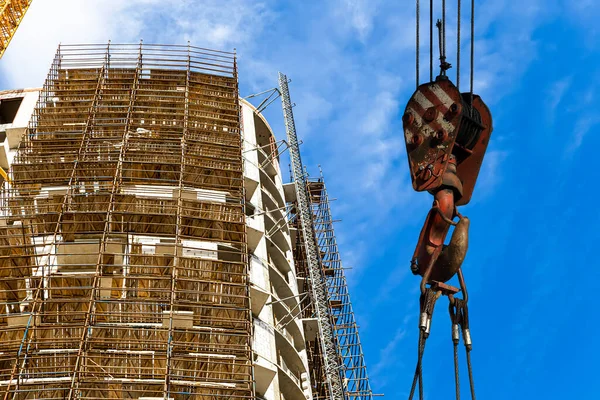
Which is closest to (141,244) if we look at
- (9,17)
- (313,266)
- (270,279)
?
(270,279)

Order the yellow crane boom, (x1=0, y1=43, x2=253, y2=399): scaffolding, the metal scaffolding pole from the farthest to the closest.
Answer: the yellow crane boom, the metal scaffolding pole, (x1=0, y1=43, x2=253, y2=399): scaffolding

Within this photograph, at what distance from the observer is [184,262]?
39.6 m

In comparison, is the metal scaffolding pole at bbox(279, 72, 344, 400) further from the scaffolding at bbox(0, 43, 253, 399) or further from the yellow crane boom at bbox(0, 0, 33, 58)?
the yellow crane boom at bbox(0, 0, 33, 58)

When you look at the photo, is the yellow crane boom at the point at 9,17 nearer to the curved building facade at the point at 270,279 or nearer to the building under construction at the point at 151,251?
the building under construction at the point at 151,251

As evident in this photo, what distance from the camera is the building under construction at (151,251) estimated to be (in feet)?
114

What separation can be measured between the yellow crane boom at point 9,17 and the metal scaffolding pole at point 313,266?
19.2m

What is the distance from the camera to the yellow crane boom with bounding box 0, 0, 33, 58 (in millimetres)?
65812

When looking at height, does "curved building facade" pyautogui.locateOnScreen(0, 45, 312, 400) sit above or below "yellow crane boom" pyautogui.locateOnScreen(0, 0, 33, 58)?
below

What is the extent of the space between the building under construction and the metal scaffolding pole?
187 millimetres

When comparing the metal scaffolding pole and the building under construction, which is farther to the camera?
→ the metal scaffolding pole

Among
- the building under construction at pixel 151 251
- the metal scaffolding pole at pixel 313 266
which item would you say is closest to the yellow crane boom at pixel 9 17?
the building under construction at pixel 151 251

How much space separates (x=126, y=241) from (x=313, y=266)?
18.1m

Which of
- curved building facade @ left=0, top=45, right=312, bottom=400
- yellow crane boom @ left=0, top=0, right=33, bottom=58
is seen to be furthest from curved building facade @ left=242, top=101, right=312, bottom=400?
yellow crane boom @ left=0, top=0, right=33, bottom=58

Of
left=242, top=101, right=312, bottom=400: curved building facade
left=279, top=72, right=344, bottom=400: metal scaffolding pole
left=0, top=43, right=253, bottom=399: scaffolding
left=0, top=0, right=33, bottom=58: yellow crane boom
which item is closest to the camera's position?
left=0, top=43, right=253, bottom=399: scaffolding
